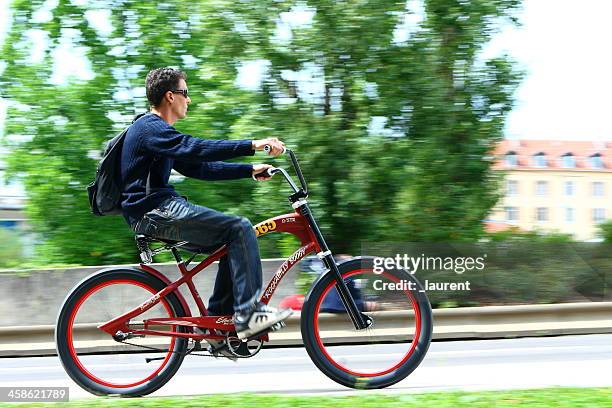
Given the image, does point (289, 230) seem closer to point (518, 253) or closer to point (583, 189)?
point (518, 253)

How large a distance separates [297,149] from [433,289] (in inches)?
104

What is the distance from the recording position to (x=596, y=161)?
10394cm

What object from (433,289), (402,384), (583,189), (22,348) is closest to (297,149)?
(433,289)

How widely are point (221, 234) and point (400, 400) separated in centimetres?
140

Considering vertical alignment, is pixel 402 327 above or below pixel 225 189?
→ above

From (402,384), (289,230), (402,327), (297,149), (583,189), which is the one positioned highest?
(289,230)

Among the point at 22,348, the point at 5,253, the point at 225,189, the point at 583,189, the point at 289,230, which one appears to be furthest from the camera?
the point at 583,189

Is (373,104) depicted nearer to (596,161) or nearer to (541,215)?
(541,215)

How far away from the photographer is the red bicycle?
5473 millimetres

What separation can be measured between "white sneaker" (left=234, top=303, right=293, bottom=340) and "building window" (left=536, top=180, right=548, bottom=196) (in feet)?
325

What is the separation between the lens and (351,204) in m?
11.9

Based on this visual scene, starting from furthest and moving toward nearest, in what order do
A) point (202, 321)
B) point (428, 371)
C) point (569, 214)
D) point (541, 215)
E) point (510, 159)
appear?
point (569, 214)
point (541, 215)
point (510, 159)
point (428, 371)
point (202, 321)

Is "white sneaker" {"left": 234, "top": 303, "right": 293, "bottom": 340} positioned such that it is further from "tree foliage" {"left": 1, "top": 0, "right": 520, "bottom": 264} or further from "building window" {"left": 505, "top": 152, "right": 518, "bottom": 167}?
"building window" {"left": 505, "top": 152, "right": 518, "bottom": 167}

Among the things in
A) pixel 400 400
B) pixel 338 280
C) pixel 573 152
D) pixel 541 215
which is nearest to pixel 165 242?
pixel 338 280
